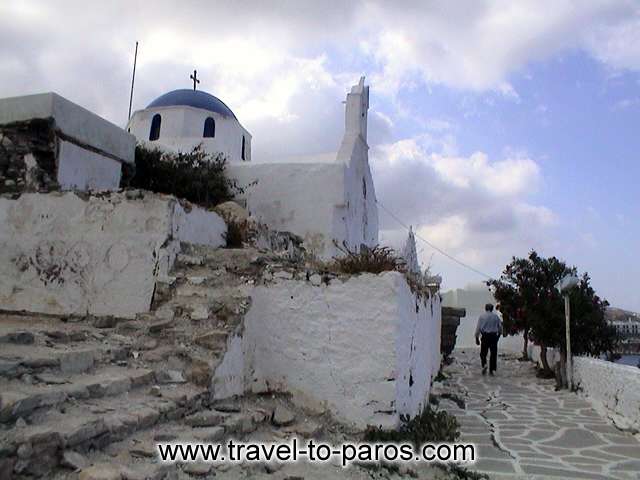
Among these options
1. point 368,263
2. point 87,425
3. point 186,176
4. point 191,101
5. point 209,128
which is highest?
point 191,101

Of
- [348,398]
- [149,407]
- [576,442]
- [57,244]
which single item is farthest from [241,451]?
[576,442]

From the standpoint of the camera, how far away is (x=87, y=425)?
9.70ft

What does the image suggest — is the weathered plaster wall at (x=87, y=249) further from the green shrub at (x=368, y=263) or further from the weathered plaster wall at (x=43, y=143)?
the green shrub at (x=368, y=263)

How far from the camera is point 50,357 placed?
361 centimetres

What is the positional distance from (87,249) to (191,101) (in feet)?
42.6

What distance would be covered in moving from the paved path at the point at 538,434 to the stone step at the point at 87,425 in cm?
267

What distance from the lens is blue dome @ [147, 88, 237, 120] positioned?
57.8ft

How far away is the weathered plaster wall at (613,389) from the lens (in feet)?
20.1

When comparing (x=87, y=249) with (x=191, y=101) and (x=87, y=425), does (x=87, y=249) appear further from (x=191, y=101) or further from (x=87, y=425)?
(x=191, y=101)

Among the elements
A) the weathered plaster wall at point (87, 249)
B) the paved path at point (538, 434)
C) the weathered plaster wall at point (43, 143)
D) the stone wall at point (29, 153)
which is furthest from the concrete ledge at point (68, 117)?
the paved path at point (538, 434)

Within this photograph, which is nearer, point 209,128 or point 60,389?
point 60,389

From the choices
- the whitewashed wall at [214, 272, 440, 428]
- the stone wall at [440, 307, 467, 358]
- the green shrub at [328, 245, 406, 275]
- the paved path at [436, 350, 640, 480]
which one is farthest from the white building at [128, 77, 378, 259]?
the whitewashed wall at [214, 272, 440, 428]

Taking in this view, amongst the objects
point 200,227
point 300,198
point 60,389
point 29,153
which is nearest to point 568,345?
point 200,227

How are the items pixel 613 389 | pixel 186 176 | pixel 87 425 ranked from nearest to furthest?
pixel 87 425, pixel 613 389, pixel 186 176
